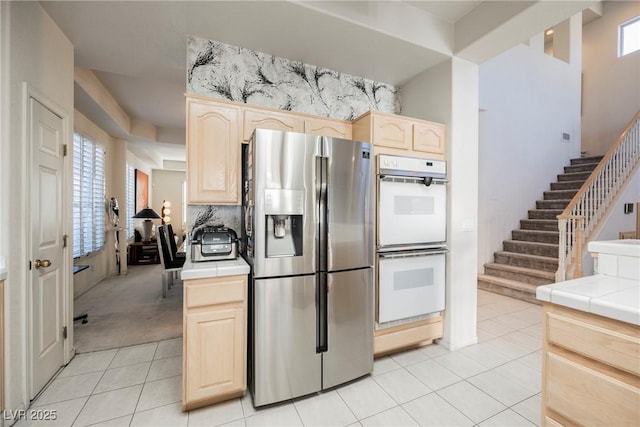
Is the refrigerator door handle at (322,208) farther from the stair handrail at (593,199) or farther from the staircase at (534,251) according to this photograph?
the stair handrail at (593,199)

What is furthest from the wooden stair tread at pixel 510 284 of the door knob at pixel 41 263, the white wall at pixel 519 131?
the door knob at pixel 41 263

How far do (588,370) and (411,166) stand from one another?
5.74ft

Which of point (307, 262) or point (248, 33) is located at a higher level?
point (248, 33)

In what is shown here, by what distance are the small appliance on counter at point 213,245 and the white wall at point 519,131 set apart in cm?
465

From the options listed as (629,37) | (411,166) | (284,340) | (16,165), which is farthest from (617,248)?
(629,37)

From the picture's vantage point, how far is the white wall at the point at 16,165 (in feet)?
5.56

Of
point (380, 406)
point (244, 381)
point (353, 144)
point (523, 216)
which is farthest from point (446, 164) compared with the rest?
point (523, 216)

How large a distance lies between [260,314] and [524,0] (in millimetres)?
2926

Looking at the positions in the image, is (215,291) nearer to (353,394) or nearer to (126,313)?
(353,394)

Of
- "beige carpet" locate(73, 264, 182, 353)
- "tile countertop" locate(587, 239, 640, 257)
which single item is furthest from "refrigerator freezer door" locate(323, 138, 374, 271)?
"beige carpet" locate(73, 264, 182, 353)

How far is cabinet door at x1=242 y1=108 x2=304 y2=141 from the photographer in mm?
2318

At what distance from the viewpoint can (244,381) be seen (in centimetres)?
194

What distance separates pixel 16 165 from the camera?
1.79 metres

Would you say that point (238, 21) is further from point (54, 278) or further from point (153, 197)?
point (153, 197)
